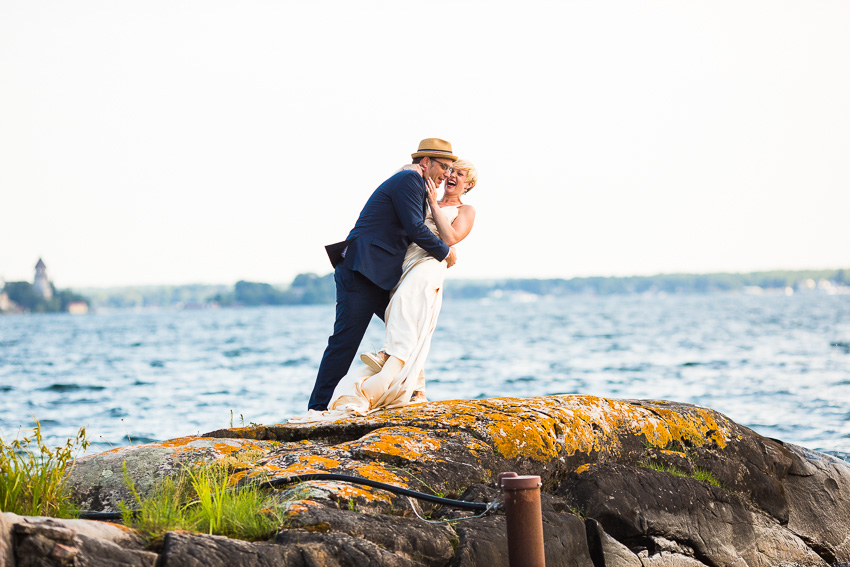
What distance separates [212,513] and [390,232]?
3378 millimetres

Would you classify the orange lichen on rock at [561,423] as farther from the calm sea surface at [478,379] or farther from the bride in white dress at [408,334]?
the calm sea surface at [478,379]

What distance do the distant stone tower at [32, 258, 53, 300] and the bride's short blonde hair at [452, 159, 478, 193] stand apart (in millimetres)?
136468

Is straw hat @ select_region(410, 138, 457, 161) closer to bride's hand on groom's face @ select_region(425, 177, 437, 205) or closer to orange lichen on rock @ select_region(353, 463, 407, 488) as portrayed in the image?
bride's hand on groom's face @ select_region(425, 177, 437, 205)

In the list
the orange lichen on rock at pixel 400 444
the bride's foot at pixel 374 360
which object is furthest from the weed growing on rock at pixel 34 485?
the bride's foot at pixel 374 360

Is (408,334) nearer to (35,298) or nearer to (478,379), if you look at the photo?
(478,379)

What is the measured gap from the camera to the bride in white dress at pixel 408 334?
261 inches

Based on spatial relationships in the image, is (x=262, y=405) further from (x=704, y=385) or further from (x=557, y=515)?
(x=557, y=515)

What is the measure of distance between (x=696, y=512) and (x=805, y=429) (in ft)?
32.4

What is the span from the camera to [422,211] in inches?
276

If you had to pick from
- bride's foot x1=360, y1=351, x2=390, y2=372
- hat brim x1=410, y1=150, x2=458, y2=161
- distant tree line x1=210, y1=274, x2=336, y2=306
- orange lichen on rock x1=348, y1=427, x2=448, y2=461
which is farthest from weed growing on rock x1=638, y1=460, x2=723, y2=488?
distant tree line x1=210, y1=274, x2=336, y2=306

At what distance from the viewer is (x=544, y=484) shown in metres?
5.73

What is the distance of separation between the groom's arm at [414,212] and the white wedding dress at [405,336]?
19 cm

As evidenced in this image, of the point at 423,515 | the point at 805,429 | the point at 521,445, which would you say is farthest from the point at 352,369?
the point at 805,429

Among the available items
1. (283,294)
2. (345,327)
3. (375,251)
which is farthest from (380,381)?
(283,294)
